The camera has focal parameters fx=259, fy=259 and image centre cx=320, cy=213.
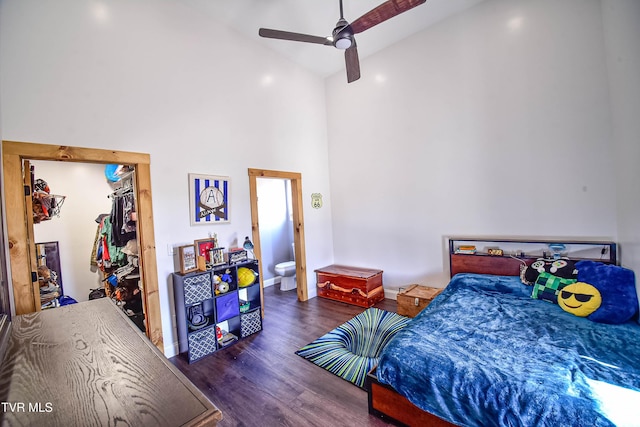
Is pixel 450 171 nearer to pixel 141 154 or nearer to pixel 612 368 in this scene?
pixel 612 368

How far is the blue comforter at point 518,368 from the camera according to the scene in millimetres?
1230

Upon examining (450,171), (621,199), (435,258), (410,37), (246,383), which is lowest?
(246,383)

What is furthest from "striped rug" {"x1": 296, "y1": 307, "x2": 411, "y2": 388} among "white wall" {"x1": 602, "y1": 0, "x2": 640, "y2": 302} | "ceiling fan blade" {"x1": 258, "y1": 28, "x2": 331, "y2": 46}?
"ceiling fan blade" {"x1": 258, "y1": 28, "x2": 331, "y2": 46}

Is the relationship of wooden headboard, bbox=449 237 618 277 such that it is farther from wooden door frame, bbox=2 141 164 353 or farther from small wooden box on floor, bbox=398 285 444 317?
wooden door frame, bbox=2 141 164 353

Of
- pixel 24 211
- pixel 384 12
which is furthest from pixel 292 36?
pixel 24 211

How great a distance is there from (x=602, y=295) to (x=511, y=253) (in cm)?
96

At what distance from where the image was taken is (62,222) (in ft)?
12.1

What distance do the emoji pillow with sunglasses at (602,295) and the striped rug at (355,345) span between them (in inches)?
61.8

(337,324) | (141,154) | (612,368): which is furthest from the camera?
(337,324)

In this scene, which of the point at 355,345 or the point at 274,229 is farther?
the point at 274,229

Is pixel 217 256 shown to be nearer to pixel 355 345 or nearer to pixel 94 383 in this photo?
pixel 355 345

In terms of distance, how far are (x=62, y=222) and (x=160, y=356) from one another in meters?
4.30

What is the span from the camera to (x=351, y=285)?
3867 mm

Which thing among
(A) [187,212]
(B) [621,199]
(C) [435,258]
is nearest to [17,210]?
(A) [187,212]
